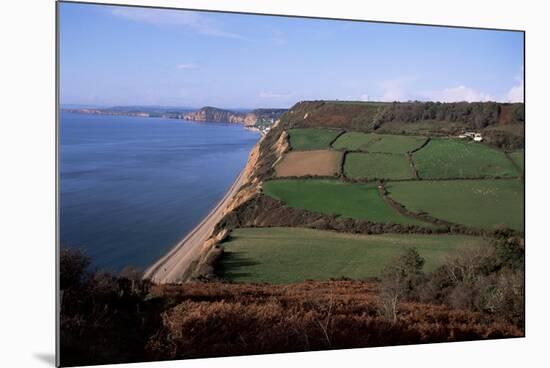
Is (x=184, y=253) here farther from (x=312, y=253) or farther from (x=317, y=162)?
(x=317, y=162)

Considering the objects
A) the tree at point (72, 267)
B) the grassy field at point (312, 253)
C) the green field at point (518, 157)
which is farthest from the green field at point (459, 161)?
the tree at point (72, 267)

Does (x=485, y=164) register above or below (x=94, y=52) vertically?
below

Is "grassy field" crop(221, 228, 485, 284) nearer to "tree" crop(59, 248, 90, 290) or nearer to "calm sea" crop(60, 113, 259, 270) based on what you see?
"calm sea" crop(60, 113, 259, 270)

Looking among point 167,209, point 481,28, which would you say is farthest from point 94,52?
point 481,28

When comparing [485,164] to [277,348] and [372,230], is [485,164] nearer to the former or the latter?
[372,230]

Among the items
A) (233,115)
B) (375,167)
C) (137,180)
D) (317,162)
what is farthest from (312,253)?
(137,180)

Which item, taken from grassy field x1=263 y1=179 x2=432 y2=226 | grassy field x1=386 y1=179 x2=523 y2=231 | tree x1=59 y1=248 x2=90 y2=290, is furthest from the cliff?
tree x1=59 y1=248 x2=90 y2=290
